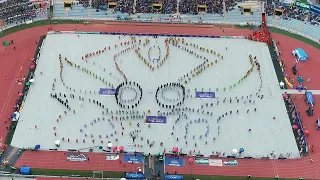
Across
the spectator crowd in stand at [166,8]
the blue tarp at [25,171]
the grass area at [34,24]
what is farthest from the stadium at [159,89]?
the grass area at [34,24]

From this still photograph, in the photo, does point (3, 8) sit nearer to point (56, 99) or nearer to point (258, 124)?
point (56, 99)

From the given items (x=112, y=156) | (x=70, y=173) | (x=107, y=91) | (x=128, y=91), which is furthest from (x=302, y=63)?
(x=70, y=173)

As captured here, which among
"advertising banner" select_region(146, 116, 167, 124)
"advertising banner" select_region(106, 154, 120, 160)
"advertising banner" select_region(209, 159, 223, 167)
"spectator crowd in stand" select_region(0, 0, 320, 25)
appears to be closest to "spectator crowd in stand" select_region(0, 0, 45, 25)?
"spectator crowd in stand" select_region(0, 0, 320, 25)

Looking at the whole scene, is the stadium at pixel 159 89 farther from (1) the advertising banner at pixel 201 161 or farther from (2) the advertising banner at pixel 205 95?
(2) the advertising banner at pixel 205 95

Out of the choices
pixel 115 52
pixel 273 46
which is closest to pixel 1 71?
pixel 115 52

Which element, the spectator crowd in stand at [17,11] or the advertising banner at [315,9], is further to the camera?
the advertising banner at [315,9]

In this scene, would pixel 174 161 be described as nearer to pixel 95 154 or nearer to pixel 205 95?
pixel 95 154
